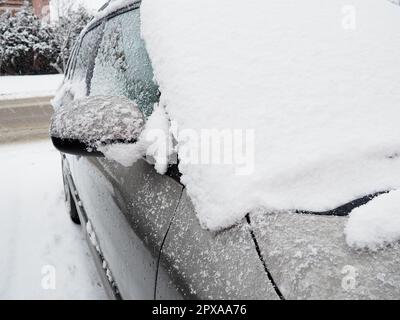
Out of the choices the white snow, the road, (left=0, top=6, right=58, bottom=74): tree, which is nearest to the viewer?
the road

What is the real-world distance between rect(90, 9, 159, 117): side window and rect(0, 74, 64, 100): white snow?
258 inches

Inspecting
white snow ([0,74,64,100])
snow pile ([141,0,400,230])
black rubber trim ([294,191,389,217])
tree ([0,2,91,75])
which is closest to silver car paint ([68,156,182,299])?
snow pile ([141,0,400,230])

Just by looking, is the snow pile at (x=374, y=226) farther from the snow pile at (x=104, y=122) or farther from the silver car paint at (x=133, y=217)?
the snow pile at (x=104, y=122)

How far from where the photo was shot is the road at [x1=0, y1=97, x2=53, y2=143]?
23.0 feet

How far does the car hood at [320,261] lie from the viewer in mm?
792

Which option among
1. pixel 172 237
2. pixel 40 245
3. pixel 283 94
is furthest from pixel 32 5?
pixel 172 237

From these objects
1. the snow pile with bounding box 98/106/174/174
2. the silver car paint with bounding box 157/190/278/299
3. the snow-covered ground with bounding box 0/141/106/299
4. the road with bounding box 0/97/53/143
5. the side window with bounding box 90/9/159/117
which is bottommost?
the snow-covered ground with bounding box 0/141/106/299

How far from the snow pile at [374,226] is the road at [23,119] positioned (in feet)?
22.6

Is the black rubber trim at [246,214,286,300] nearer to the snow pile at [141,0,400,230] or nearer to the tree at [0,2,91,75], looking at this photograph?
the snow pile at [141,0,400,230]

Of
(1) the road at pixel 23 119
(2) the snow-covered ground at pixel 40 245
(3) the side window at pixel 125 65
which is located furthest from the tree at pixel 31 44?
(3) the side window at pixel 125 65

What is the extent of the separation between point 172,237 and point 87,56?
1.98 meters

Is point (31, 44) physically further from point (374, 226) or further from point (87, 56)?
point (374, 226)

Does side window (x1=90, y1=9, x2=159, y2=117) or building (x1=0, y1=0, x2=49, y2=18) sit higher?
building (x1=0, y1=0, x2=49, y2=18)
